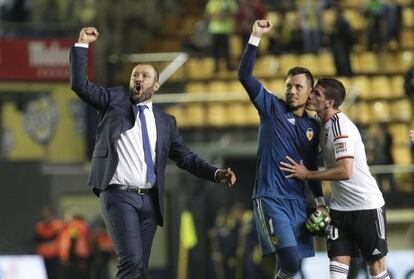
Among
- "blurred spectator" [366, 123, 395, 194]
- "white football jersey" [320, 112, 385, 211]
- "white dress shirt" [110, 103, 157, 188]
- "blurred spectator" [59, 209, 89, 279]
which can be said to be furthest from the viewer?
"blurred spectator" [366, 123, 395, 194]

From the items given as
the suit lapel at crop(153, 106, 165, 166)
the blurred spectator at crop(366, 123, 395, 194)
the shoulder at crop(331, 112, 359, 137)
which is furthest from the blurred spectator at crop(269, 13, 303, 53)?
the suit lapel at crop(153, 106, 165, 166)

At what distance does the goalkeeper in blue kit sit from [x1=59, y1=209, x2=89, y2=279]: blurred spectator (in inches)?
431

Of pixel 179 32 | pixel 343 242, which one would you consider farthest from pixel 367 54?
pixel 343 242

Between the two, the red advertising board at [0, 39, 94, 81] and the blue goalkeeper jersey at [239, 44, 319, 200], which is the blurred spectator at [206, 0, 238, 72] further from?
the blue goalkeeper jersey at [239, 44, 319, 200]

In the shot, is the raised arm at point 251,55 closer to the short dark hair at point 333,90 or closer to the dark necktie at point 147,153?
the short dark hair at point 333,90

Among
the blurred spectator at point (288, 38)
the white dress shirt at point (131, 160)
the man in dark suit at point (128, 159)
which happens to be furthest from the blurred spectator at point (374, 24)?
the white dress shirt at point (131, 160)

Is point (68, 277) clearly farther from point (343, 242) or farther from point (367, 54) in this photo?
point (343, 242)

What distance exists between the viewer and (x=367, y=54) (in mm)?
24969

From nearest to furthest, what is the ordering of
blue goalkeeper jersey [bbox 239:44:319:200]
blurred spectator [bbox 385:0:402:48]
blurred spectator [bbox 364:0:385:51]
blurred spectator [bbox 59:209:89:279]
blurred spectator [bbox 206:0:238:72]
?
blue goalkeeper jersey [bbox 239:44:319:200] → blurred spectator [bbox 59:209:89:279] → blurred spectator [bbox 206:0:238:72] → blurred spectator [bbox 364:0:385:51] → blurred spectator [bbox 385:0:402:48]

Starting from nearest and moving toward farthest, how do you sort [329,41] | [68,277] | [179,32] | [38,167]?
[68,277]
[38,167]
[329,41]
[179,32]

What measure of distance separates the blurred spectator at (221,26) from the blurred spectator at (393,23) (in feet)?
9.61

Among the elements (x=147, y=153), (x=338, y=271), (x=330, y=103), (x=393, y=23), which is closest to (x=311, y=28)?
(x=393, y=23)

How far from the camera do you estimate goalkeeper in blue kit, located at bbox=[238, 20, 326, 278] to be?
10234 mm

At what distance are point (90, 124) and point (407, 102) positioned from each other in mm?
5789
